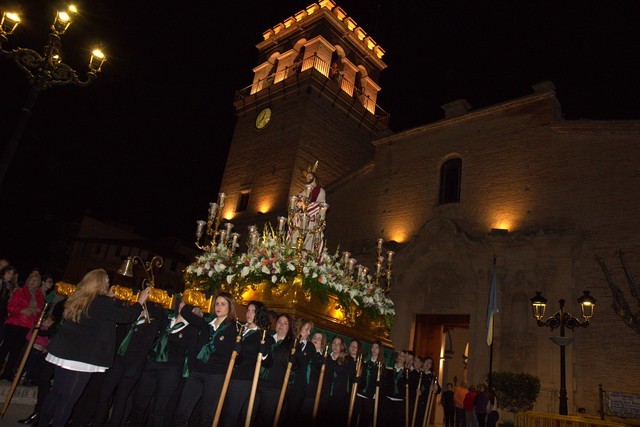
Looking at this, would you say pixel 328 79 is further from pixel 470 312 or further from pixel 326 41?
pixel 470 312

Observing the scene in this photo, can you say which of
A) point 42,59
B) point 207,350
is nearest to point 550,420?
point 207,350

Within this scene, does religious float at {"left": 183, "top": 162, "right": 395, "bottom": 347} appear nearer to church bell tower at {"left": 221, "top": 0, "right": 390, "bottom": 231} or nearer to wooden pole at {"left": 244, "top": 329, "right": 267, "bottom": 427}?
wooden pole at {"left": 244, "top": 329, "right": 267, "bottom": 427}

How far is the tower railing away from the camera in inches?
1086

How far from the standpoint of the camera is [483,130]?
20094 millimetres

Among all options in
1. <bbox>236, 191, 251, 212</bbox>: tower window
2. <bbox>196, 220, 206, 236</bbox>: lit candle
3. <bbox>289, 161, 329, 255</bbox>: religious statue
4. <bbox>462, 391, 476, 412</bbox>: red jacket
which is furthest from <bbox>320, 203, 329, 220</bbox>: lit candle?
<bbox>236, 191, 251, 212</bbox>: tower window

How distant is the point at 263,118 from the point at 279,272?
20.7m

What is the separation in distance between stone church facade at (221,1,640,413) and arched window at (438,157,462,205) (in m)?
0.06

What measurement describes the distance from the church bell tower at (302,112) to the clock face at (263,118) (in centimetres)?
7

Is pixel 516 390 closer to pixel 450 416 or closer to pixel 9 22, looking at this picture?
pixel 450 416

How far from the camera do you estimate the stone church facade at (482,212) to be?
582 inches

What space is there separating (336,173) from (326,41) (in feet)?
26.8

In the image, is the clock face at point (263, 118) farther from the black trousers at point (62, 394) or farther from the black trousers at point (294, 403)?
the black trousers at point (62, 394)

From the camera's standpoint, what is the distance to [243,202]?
88.2 ft

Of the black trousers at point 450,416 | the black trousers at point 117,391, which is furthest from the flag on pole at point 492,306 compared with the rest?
the black trousers at point 117,391
